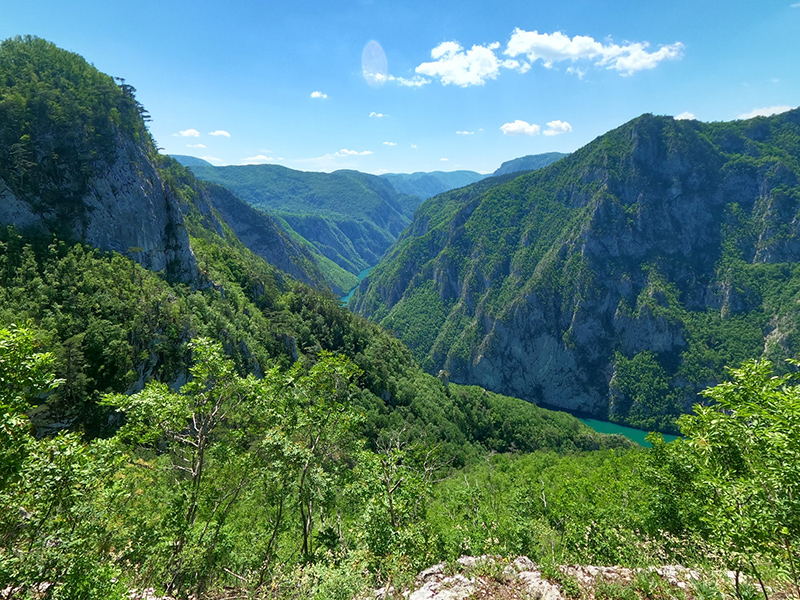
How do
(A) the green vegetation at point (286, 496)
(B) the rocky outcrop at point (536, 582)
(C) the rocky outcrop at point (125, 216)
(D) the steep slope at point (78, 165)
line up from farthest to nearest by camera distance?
(D) the steep slope at point (78, 165) → (C) the rocky outcrop at point (125, 216) → (B) the rocky outcrop at point (536, 582) → (A) the green vegetation at point (286, 496)

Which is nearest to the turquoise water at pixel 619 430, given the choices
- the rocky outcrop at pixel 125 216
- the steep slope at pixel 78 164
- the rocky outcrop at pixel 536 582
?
the rocky outcrop at pixel 536 582

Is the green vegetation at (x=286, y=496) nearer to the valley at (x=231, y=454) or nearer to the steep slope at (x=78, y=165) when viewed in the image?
the valley at (x=231, y=454)

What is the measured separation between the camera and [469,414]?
114 metres

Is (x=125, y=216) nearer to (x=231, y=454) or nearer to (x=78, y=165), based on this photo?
(x=78, y=165)

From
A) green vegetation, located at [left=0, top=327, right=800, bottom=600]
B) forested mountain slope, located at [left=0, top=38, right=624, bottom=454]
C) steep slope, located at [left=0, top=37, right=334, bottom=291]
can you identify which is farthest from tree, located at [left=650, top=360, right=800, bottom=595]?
steep slope, located at [left=0, top=37, right=334, bottom=291]

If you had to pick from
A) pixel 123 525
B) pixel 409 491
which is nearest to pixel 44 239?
pixel 123 525

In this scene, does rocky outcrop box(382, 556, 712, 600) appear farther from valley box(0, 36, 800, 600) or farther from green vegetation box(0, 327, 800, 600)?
green vegetation box(0, 327, 800, 600)

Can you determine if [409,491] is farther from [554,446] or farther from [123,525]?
[554,446]

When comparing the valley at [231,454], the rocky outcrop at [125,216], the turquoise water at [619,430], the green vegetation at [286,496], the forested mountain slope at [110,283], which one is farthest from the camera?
the turquoise water at [619,430]

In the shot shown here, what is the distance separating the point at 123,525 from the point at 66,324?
3913cm

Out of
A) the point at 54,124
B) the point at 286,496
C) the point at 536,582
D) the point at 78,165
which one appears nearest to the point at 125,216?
the point at 78,165

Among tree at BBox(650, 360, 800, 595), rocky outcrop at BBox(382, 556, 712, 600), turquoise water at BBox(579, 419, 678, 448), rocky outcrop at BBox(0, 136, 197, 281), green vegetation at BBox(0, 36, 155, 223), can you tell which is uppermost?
green vegetation at BBox(0, 36, 155, 223)

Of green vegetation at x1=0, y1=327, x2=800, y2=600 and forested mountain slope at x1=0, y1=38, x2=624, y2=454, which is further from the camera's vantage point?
forested mountain slope at x1=0, y1=38, x2=624, y2=454

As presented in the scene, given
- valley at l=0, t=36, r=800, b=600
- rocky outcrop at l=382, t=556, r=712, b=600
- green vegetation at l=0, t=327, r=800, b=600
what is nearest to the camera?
green vegetation at l=0, t=327, r=800, b=600
